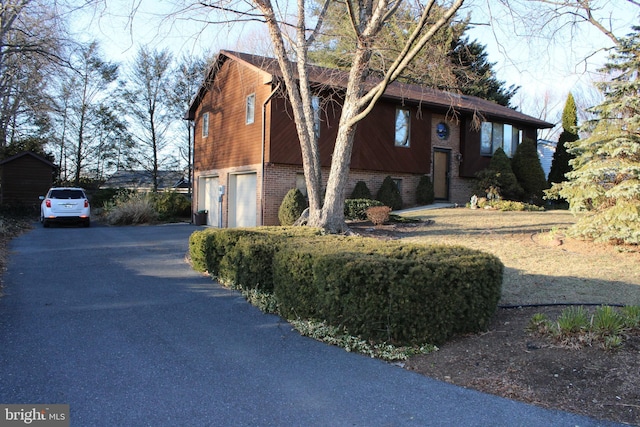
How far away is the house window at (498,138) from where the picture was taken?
22141 millimetres

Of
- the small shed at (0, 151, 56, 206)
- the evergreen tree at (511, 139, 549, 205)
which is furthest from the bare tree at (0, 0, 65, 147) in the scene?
the evergreen tree at (511, 139, 549, 205)

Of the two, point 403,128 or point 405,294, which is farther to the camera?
point 403,128

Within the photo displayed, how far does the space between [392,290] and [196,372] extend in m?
2.03

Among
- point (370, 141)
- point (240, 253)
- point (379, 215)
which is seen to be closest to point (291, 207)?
point (379, 215)

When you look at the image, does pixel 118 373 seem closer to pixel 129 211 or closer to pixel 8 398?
pixel 8 398

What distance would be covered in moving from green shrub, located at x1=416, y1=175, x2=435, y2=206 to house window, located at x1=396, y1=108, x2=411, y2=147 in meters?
1.69

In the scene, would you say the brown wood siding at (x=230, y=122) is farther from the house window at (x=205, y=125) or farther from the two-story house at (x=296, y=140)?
the house window at (x=205, y=125)

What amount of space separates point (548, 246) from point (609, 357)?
21.2 ft

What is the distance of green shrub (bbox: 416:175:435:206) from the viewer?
64.5 feet

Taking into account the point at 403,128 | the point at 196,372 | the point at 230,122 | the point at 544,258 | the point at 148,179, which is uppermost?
the point at 230,122

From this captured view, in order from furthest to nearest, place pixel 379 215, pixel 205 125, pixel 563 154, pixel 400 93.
A: pixel 563 154 < pixel 205 125 < pixel 400 93 < pixel 379 215

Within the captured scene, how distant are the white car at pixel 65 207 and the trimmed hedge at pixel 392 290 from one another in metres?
15.5

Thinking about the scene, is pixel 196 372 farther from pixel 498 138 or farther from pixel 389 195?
pixel 498 138

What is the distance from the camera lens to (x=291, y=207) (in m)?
15.3
